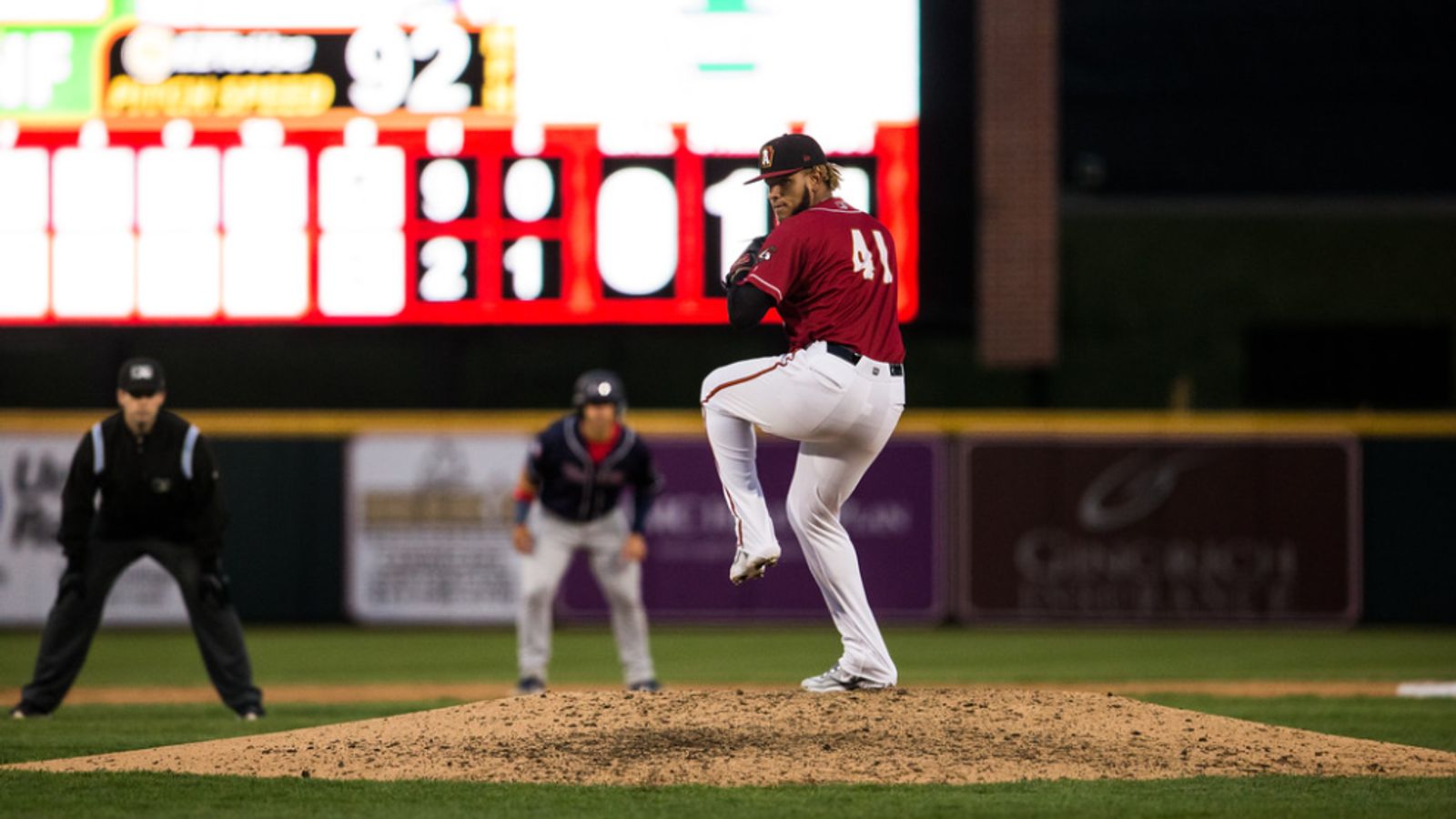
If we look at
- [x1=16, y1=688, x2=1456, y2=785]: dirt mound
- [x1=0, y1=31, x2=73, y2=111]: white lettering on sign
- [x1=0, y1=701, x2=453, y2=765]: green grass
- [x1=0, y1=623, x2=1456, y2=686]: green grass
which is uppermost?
[x1=0, y1=31, x2=73, y2=111]: white lettering on sign

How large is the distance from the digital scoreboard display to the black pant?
5509 mm

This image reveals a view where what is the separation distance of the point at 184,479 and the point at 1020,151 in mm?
9079

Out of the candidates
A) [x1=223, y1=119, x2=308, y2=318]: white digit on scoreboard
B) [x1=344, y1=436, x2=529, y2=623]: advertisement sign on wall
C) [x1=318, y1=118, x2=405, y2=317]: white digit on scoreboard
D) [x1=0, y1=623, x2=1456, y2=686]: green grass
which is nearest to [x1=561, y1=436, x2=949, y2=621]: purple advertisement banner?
[x1=0, y1=623, x2=1456, y2=686]: green grass

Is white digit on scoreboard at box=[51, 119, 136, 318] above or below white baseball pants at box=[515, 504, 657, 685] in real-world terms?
above

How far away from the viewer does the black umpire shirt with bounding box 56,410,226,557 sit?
746 centimetres

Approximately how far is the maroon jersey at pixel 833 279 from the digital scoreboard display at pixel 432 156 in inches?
282

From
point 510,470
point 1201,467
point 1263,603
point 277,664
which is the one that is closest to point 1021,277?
point 1201,467

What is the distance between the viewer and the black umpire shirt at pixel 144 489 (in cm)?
746

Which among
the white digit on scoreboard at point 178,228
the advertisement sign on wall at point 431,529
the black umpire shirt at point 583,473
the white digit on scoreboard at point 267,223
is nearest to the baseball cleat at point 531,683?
the black umpire shirt at point 583,473

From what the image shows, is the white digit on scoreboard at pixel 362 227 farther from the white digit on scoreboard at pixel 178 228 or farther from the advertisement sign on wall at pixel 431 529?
the advertisement sign on wall at pixel 431 529

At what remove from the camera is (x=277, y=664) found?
1152 cm

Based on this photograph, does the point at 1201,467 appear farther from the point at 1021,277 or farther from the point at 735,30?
the point at 735,30

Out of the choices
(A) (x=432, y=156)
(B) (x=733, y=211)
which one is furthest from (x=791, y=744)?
(A) (x=432, y=156)

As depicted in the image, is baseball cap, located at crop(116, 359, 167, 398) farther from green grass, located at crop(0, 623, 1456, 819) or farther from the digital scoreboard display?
the digital scoreboard display
